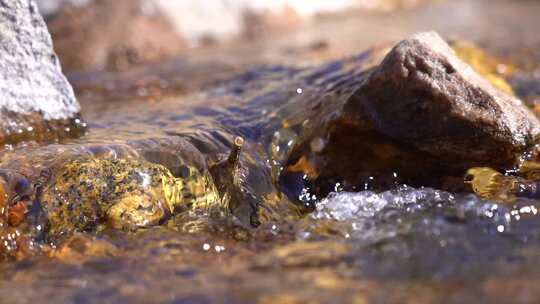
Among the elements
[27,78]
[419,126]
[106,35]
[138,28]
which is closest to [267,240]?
[419,126]

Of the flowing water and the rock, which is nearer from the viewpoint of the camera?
the flowing water

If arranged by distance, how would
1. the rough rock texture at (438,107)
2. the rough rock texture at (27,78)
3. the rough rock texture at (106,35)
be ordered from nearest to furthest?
the rough rock texture at (438,107)
the rough rock texture at (27,78)
the rough rock texture at (106,35)

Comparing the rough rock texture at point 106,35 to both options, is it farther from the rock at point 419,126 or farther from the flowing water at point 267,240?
the rock at point 419,126

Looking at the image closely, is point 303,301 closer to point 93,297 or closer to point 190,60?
point 93,297

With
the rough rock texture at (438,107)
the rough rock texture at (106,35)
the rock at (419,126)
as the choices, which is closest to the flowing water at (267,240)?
the rock at (419,126)

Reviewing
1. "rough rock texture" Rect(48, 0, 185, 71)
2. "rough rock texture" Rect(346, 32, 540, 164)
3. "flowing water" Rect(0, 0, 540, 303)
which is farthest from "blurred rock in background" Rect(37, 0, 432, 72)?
"rough rock texture" Rect(346, 32, 540, 164)

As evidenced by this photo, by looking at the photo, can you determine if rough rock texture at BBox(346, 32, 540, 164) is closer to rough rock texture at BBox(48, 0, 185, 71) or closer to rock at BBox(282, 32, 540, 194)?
rock at BBox(282, 32, 540, 194)

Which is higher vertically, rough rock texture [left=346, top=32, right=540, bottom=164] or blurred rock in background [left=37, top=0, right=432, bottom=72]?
rough rock texture [left=346, top=32, right=540, bottom=164]
